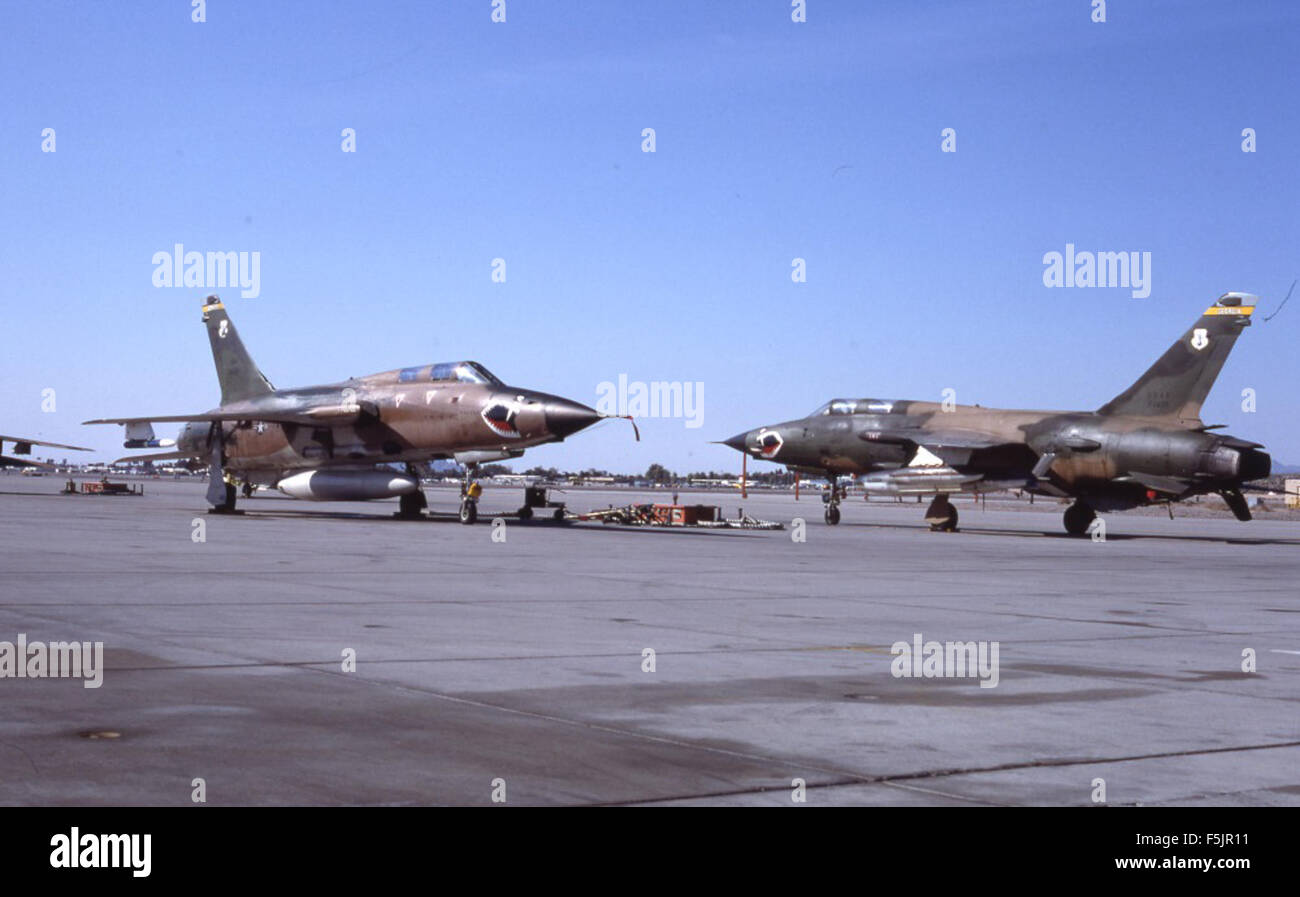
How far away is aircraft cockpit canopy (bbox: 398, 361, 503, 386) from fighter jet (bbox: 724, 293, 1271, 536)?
11.3 m

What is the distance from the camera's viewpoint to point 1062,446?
3247 cm

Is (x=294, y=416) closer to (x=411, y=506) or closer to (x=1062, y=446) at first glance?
(x=411, y=506)

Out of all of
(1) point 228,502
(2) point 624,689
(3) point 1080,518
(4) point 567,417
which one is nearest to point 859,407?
(3) point 1080,518

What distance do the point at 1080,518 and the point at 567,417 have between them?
14.1 metres

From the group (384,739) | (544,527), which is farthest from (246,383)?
(384,739)

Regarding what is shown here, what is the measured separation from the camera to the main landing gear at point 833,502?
3788 centimetres

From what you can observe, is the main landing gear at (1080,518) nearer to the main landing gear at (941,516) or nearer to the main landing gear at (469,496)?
the main landing gear at (941,516)

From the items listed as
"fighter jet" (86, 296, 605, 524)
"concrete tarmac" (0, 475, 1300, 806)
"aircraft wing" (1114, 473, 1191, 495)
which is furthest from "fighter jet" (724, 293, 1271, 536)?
"concrete tarmac" (0, 475, 1300, 806)

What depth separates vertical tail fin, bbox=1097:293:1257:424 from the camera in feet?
→ 98.2

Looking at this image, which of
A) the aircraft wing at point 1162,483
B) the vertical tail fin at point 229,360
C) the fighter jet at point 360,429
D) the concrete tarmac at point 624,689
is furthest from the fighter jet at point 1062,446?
the vertical tail fin at point 229,360

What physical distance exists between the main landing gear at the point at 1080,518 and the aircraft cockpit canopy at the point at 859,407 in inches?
241

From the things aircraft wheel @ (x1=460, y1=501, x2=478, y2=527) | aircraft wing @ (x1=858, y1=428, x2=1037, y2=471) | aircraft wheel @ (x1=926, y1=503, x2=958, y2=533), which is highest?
aircraft wing @ (x1=858, y1=428, x2=1037, y2=471)

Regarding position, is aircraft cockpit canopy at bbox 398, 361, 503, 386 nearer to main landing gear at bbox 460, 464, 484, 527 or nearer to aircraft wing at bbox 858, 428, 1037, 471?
main landing gear at bbox 460, 464, 484, 527
